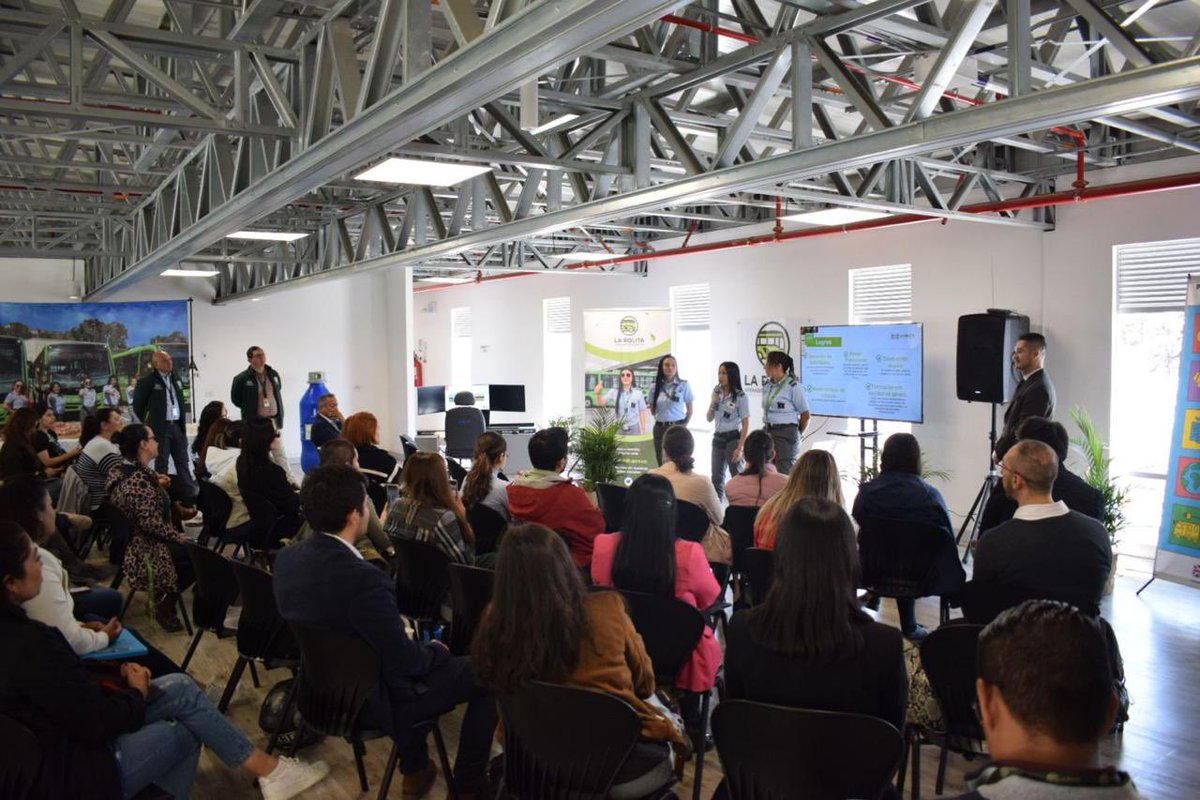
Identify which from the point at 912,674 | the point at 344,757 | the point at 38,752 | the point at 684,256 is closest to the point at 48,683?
the point at 38,752

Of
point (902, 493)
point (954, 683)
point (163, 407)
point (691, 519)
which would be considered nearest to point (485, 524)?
point (691, 519)

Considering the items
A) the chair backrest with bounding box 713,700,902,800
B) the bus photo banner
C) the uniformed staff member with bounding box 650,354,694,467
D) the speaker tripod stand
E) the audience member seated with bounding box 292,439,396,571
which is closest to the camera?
the chair backrest with bounding box 713,700,902,800

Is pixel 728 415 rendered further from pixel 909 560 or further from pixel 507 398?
pixel 507 398

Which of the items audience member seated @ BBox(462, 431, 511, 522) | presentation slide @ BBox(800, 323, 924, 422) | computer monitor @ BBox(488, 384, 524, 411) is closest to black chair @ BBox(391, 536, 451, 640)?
audience member seated @ BBox(462, 431, 511, 522)

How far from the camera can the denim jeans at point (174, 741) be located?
2605 millimetres

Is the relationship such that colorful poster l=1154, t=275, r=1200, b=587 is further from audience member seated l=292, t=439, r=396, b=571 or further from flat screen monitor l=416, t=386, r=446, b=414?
flat screen monitor l=416, t=386, r=446, b=414

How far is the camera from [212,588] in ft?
12.4

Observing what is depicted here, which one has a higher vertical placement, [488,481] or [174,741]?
[488,481]

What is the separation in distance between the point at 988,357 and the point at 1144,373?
1.32 metres

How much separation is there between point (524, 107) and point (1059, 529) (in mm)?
2504

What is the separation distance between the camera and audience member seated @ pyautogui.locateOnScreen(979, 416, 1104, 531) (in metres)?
4.12

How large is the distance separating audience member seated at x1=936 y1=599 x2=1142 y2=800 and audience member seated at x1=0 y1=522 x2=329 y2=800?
2201 millimetres

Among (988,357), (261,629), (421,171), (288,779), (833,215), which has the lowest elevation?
(288,779)

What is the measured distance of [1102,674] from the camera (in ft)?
4.18
